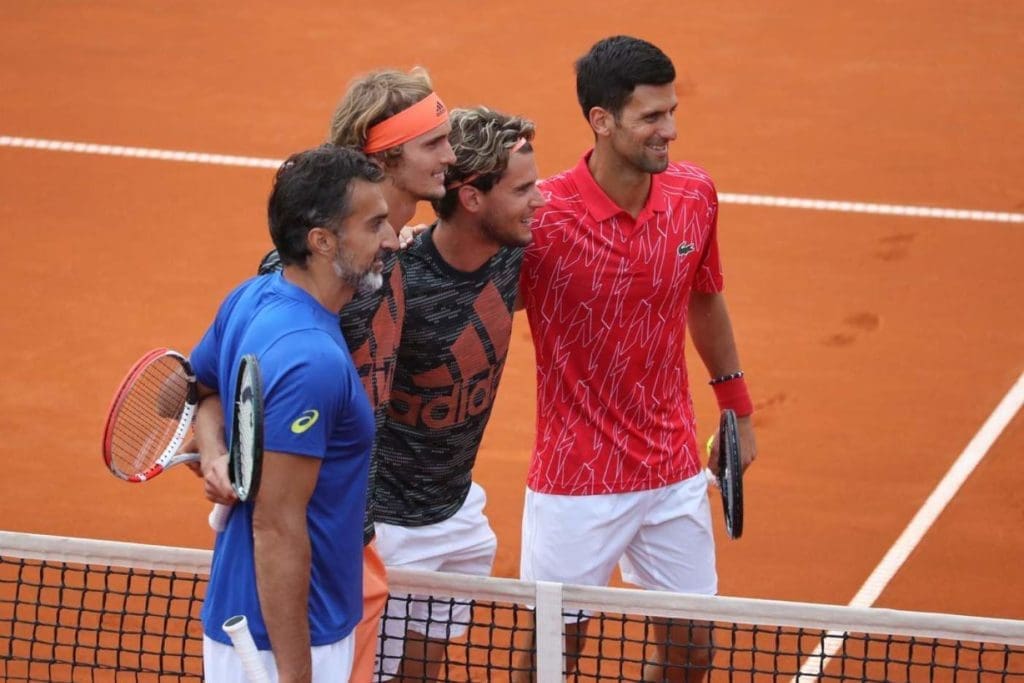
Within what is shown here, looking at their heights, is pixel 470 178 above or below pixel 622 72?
below

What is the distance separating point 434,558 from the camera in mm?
4684

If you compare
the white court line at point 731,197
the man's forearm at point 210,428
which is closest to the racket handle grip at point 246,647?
the man's forearm at point 210,428

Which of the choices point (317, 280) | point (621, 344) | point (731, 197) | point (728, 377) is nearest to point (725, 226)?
point (731, 197)

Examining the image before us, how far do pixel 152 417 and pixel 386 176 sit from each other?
861 millimetres

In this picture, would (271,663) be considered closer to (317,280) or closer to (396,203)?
(317,280)

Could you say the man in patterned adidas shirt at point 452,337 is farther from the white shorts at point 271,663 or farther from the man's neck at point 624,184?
the white shorts at point 271,663

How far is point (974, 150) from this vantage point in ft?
34.4

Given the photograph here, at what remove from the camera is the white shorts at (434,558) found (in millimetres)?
4621

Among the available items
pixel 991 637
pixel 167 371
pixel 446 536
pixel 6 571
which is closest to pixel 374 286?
pixel 167 371

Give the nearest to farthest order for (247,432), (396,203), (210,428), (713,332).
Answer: (247,432) → (210,428) → (396,203) → (713,332)

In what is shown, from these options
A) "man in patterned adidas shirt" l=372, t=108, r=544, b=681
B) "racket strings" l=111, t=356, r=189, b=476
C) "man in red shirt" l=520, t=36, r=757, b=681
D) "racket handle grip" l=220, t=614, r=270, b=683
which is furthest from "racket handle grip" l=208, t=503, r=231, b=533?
"man in red shirt" l=520, t=36, r=757, b=681

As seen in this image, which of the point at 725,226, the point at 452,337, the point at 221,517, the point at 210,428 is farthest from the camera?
the point at 725,226

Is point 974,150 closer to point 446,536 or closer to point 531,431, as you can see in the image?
point 531,431

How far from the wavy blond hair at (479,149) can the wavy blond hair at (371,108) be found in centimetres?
23
